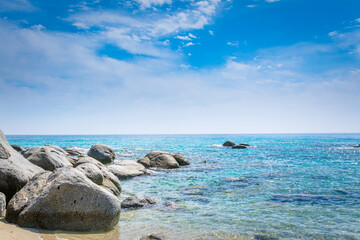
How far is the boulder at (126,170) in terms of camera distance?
17.7 metres

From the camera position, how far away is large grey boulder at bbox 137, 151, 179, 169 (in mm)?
23250

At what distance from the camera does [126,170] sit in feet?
60.3

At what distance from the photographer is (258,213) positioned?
9.81 metres

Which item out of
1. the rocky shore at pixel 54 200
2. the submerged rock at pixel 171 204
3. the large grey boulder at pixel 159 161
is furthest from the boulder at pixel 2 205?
the large grey boulder at pixel 159 161

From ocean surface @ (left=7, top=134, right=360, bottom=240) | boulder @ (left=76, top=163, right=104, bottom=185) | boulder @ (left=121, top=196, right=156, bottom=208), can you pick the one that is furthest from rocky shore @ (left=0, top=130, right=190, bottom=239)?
boulder @ (left=76, top=163, right=104, bottom=185)

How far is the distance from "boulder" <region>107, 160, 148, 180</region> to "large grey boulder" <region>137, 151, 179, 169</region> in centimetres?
298

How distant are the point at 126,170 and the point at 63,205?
11.3m

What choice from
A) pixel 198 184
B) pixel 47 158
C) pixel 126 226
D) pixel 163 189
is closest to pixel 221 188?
pixel 198 184

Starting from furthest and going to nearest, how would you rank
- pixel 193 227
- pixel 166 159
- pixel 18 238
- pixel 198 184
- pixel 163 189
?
pixel 166 159, pixel 198 184, pixel 163 189, pixel 193 227, pixel 18 238

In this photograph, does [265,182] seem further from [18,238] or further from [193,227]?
[18,238]

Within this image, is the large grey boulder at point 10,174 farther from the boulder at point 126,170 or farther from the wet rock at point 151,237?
the boulder at point 126,170

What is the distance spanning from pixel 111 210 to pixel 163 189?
258 inches

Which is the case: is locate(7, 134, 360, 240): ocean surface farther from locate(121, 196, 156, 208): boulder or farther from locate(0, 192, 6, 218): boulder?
locate(0, 192, 6, 218): boulder

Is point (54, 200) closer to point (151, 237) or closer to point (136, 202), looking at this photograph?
point (151, 237)
